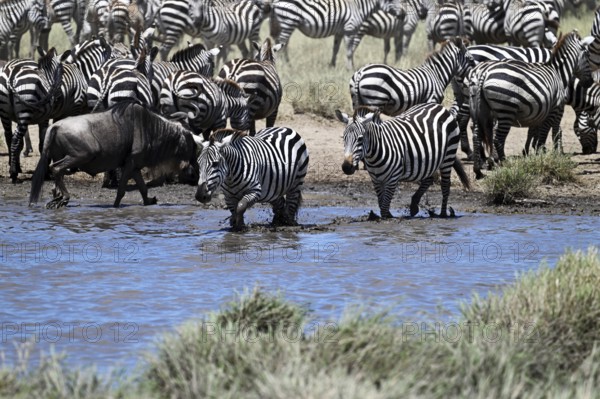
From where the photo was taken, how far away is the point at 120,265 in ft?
33.4

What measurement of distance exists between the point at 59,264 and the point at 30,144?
6.83 meters

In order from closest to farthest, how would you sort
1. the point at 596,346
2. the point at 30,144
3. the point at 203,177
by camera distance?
the point at 596,346 < the point at 203,177 < the point at 30,144

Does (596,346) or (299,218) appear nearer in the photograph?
(596,346)

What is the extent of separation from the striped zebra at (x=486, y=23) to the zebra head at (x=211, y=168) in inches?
457

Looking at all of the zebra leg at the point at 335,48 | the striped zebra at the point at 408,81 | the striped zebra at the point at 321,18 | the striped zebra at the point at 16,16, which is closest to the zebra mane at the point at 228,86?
the striped zebra at the point at 408,81

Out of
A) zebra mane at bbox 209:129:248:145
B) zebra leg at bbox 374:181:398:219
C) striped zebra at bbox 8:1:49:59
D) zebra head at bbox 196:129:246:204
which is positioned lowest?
zebra leg at bbox 374:181:398:219

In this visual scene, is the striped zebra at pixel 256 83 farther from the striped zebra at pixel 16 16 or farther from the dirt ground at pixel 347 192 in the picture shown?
the striped zebra at pixel 16 16

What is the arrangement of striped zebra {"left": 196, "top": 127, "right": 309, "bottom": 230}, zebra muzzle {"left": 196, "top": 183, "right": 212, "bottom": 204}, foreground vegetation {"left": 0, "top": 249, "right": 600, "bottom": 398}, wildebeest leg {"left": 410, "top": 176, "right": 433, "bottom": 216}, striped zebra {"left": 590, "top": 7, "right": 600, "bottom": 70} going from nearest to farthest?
foreground vegetation {"left": 0, "top": 249, "right": 600, "bottom": 398}
zebra muzzle {"left": 196, "top": 183, "right": 212, "bottom": 204}
striped zebra {"left": 196, "top": 127, "right": 309, "bottom": 230}
wildebeest leg {"left": 410, "top": 176, "right": 433, "bottom": 216}
striped zebra {"left": 590, "top": 7, "right": 600, "bottom": 70}

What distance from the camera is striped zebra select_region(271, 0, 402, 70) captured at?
22.7 m

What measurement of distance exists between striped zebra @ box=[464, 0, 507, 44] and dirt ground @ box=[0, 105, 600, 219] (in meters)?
5.11

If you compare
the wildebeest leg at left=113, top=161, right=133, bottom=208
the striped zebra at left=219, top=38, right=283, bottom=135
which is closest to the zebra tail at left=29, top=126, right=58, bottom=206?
the wildebeest leg at left=113, top=161, right=133, bottom=208

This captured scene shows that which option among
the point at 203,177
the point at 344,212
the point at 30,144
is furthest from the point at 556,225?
the point at 30,144

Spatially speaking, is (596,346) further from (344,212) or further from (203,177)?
(344,212)

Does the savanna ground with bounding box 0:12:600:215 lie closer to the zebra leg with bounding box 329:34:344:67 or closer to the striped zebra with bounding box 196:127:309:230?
the zebra leg with bounding box 329:34:344:67
